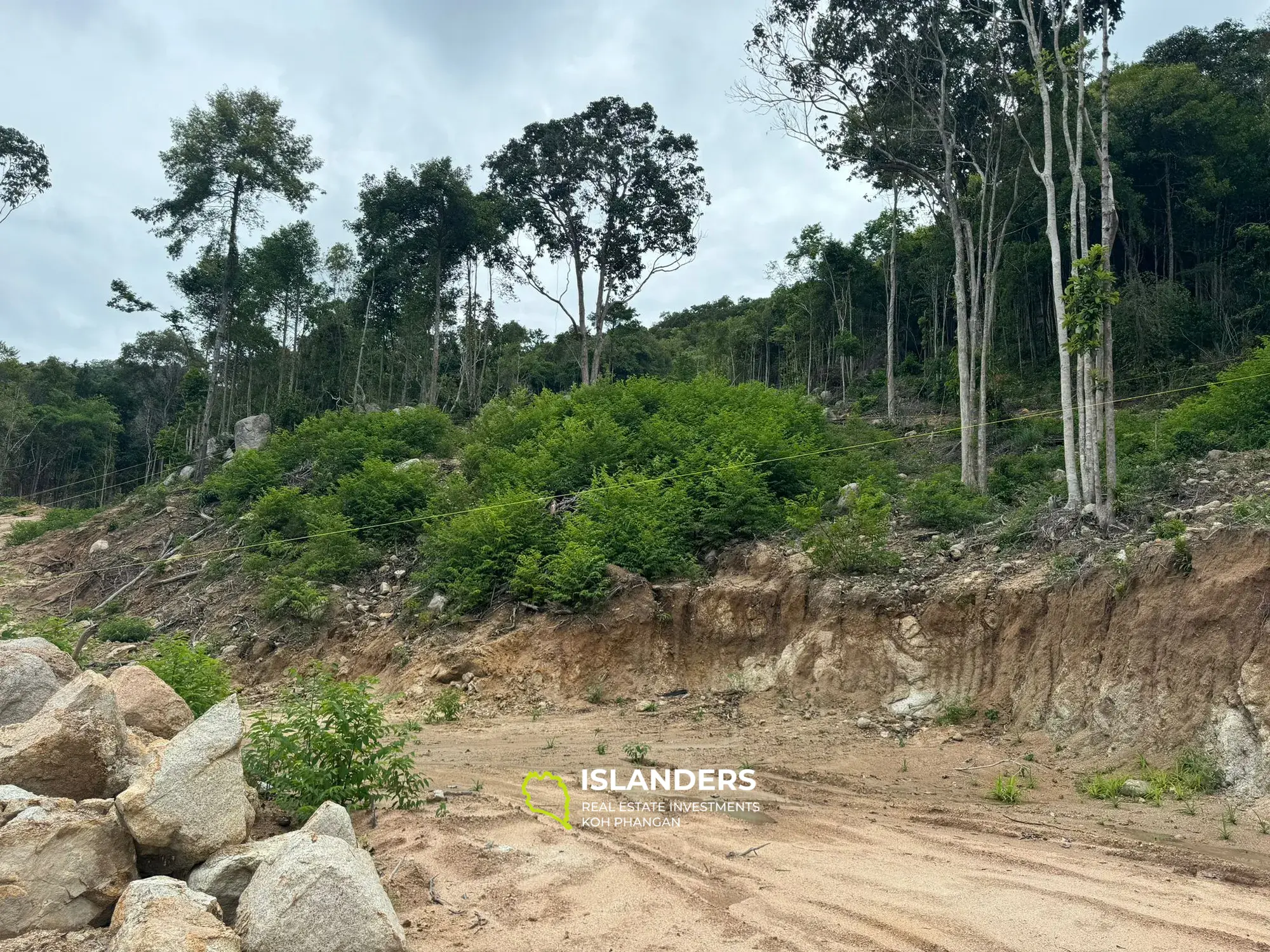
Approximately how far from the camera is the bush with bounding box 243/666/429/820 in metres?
5.98

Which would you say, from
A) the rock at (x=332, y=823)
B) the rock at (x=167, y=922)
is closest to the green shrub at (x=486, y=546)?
the rock at (x=332, y=823)

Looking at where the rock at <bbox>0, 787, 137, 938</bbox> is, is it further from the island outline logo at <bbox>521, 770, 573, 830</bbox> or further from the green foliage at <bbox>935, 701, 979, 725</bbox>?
the green foliage at <bbox>935, 701, 979, 725</bbox>

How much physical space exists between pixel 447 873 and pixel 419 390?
37231mm

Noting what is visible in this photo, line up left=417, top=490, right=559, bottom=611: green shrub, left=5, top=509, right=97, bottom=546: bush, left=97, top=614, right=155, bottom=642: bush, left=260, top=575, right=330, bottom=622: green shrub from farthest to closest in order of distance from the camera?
left=5, top=509, right=97, bottom=546: bush
left=97, top=614, right=155, bottom=642: bush
left=260, top=575, right=330, bottom=622: green shrub
left=417, top=490, right=559, bottom=611: green shrub

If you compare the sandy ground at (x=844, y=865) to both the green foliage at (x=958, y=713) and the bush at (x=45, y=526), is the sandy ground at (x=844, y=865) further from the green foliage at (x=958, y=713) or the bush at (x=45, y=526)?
the bush at (x=45, y=526)

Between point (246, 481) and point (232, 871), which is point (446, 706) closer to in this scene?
point (232, 871)

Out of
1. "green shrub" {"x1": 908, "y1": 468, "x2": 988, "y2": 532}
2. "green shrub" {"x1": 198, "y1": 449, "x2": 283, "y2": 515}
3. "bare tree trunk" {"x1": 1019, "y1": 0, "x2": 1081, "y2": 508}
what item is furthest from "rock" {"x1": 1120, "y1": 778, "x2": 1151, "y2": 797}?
"green shrub" {"x1": 198, "y1": 449, "x2": 283, "y2": 515}

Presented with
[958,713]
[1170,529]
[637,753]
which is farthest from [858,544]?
[637,753]

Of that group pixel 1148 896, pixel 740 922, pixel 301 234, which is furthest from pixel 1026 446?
pixel 301 234

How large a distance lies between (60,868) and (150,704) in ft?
8.47

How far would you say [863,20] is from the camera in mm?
17000

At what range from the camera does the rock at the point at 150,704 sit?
6672mm

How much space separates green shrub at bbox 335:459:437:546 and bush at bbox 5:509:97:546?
12360 millimetres

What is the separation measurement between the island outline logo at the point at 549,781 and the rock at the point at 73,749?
9.82 feet
